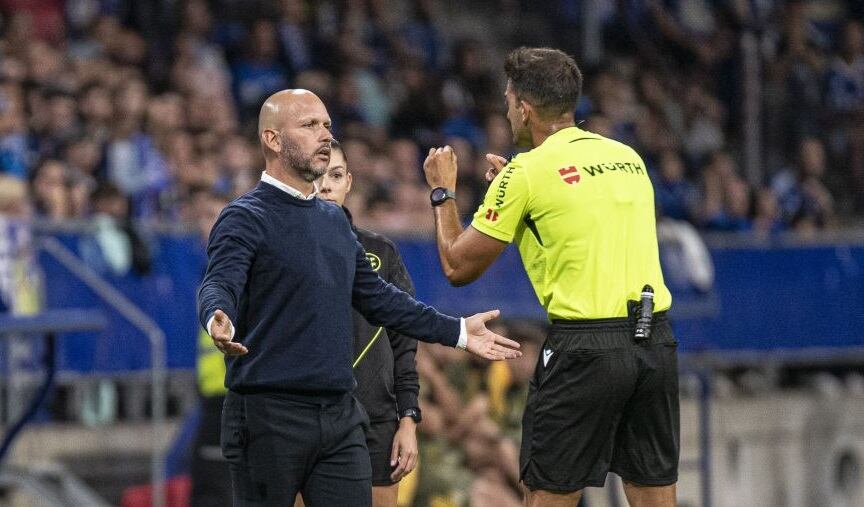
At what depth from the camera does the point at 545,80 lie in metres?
6.40

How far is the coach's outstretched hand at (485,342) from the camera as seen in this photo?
5.89 metres

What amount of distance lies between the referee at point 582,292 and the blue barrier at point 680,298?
4305 millimetres

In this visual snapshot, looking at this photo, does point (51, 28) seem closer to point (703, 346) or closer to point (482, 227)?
point (703, 346)

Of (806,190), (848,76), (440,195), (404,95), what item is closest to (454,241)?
(440,195)

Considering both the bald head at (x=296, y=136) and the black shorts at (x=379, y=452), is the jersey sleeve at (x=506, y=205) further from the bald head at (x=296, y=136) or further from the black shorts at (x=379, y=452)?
the black shorts at (x=379, y=452)

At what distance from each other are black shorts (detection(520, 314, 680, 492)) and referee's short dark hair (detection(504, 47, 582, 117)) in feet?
2.78

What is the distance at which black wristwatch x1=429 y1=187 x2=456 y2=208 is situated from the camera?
6605 millimetres

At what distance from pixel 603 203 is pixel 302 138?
121 centimetres

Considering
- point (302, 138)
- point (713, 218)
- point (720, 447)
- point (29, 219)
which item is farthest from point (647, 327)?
point (713, 218)

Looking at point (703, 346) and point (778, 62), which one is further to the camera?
point (778, 62)

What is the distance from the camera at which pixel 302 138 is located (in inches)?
229

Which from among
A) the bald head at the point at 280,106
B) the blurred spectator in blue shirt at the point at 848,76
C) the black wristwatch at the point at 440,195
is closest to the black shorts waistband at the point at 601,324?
the black wristwatch at the point at 440,195

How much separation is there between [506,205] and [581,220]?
290mm

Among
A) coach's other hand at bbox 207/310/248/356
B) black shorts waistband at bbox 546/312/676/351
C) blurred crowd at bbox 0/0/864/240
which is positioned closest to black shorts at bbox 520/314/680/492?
black shorts waistband at bbox 546/312/676/351
